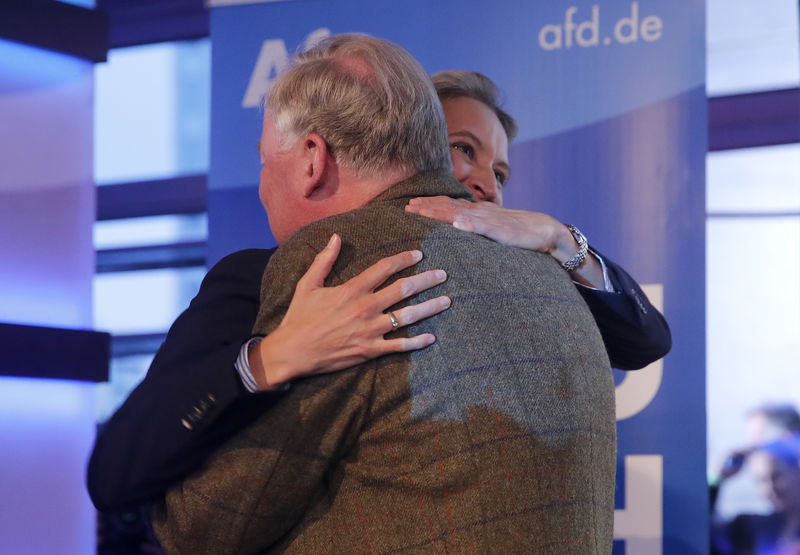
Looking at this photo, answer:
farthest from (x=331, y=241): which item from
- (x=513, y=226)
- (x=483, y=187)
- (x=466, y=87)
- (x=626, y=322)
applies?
(x=466, y=87)

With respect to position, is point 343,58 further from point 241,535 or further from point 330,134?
point 241,535

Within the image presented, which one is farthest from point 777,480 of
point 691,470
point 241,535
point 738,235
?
point 241,535

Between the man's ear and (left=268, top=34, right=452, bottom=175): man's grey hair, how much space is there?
0.01m

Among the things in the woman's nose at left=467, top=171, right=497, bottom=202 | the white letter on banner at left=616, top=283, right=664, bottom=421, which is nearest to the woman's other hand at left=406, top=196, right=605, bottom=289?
the woman's nose at left=467, top=171, right=497, bottom=202

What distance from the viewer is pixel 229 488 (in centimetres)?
113

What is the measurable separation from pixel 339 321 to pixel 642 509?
5.08ft

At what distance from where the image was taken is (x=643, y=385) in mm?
2420

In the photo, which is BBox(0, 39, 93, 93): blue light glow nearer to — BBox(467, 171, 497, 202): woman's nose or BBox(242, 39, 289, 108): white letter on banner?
BBox(242, 39, 289, 108): white letter on banner

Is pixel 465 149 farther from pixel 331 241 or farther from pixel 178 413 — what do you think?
pixel 178 413

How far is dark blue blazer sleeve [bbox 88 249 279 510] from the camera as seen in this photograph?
1133 millimetres

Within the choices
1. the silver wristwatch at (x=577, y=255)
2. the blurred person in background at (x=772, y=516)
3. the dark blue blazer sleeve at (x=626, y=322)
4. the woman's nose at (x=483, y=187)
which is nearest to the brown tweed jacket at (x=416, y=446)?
the silver wristwatch at (x=577, y=255)

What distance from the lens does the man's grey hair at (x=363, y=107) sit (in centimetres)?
135

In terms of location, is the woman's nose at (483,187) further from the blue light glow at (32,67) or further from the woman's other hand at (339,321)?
the blue light glow at (32,67)

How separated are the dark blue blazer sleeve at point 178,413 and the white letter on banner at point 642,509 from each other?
1.50 metres
